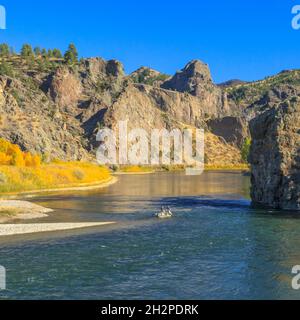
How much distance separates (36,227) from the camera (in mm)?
46531

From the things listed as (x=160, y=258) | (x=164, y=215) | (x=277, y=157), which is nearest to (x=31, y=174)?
(x=164, y=215)

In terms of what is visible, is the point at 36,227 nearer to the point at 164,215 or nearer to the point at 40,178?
the point at 164,215

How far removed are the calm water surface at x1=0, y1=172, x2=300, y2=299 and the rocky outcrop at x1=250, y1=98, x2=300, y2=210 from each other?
6.43 meters

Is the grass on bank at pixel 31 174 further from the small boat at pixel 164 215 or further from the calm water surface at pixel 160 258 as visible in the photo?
the small boat at pixel 164 215

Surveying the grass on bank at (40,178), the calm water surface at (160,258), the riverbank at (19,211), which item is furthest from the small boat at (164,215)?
the grass on bank at (40,178)

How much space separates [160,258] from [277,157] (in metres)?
35.0

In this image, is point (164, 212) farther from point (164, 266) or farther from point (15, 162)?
point (15, 162)

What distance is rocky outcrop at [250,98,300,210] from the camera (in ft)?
202

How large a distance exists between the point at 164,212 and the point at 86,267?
24.9 meters

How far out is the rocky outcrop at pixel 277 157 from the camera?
202ft

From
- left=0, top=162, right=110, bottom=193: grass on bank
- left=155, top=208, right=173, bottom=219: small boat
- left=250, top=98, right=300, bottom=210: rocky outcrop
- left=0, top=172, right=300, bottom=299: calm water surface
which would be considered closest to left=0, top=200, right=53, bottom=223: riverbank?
left=0, top=172, right=300, bottom=299: calm water surface
